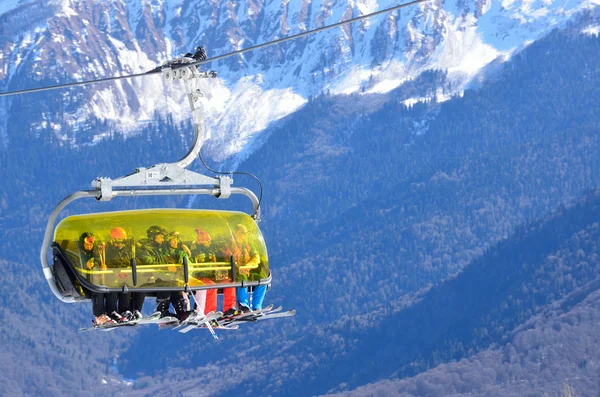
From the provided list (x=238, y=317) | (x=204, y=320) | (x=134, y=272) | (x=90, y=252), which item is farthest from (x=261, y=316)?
(x=90, y=252)

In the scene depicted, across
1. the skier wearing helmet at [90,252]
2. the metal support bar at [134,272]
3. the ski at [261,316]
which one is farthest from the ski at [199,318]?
the skier wearing helmet at [90,252]

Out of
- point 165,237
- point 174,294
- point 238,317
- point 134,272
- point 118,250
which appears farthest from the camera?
point 238,317

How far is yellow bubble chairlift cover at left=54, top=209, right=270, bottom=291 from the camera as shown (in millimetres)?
36094

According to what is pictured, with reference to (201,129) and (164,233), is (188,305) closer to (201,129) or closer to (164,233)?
(164,233)

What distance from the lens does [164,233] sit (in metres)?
36.4

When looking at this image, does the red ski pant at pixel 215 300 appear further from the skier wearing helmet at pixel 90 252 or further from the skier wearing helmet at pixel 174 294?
the skier wearing helmet at pixel 90 252

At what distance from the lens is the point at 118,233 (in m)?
36.2

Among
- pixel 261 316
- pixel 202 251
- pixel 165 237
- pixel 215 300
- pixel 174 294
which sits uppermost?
pixel 165 237

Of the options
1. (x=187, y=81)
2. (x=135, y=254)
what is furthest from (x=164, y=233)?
(x=187, y=81)

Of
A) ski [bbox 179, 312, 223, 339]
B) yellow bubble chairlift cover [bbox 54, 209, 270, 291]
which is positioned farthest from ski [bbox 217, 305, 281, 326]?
yellow bubble chairlift cover [bbox 54, 209, 270, 291]

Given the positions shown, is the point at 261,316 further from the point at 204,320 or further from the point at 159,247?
the point at 159,247

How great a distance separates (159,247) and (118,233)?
78 cm

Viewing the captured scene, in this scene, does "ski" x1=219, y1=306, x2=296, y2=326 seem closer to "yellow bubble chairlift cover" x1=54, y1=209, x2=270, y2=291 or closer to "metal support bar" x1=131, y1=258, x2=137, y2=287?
"yellow bubble chairlift cover" x1=54, y1=209, x2=270, y2=291

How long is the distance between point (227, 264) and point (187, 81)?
3.75 meters
